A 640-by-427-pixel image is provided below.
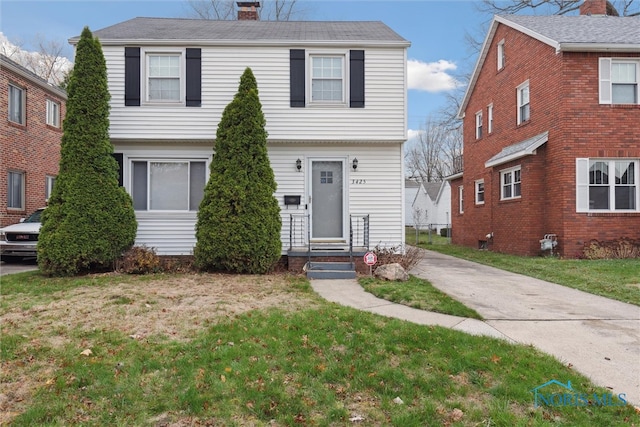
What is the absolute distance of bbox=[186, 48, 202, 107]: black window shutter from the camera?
31.3 ft

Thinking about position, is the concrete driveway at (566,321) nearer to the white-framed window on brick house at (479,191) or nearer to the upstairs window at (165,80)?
the upstairs window at (165,80)

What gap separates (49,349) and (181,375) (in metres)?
1.59

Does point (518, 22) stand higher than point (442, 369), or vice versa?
point (518, 22)

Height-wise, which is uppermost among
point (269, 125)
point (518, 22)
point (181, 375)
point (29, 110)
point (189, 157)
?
point (518, 22)

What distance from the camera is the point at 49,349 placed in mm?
4008

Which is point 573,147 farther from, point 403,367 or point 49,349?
point 49,349

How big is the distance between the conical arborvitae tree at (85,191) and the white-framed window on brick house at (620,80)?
13149mm

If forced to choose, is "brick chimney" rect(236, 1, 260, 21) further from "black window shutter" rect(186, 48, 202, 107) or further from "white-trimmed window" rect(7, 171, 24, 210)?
"white-trimmed window" rect(7, 171, 24, 210)

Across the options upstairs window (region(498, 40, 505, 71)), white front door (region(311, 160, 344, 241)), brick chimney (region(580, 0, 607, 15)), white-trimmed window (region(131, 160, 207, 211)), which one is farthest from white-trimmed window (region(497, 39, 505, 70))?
white-trimmed window (region(131, 160, 207, 211))

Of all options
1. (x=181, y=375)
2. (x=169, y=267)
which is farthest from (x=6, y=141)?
(x=181, y=375)

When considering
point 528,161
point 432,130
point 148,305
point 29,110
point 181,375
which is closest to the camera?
point 181,375

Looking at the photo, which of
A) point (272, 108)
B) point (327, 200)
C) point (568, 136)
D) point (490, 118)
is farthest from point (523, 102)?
point (272, 108)

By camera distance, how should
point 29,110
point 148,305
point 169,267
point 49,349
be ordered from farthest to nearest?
point 29,110 → point 169,267 → point 148,305 → point 49,349

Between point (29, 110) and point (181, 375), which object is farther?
point (29, 110)
